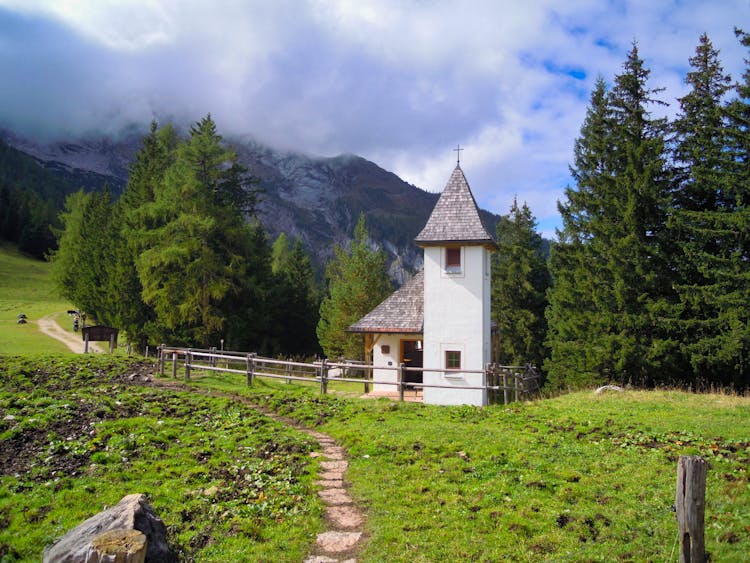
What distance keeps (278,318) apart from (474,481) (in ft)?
118

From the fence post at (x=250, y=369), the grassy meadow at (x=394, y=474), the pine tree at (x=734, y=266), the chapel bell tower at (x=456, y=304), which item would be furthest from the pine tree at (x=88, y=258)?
the pine tree at (x=734, y=266)

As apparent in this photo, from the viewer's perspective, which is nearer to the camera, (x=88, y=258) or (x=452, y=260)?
(x=452, y=260)

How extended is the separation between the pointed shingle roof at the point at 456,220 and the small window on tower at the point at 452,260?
0.52 metres

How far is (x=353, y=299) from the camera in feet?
126

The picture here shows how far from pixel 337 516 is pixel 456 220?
1485 centimetres

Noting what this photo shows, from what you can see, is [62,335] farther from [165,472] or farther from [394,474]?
[394,474]

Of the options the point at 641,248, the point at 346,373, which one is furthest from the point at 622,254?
the point at 346,373

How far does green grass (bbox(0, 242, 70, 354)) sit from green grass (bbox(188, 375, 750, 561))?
2691 centimetres

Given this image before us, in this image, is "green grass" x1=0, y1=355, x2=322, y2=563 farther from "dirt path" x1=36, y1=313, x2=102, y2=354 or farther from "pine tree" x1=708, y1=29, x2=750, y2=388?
"dirt path" x1=36, y1=313, x2=102, y2=354

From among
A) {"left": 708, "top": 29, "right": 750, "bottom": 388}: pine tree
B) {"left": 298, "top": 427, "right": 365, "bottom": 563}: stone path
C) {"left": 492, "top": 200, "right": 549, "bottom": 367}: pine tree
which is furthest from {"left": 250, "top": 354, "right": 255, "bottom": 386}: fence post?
{"left": 492, "top": 200, "right": 549, "bottom": 367}: pine tree

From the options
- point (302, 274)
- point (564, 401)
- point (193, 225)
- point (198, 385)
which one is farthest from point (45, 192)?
point (564, 401)

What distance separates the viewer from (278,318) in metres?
43.2

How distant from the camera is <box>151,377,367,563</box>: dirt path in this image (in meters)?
6.41

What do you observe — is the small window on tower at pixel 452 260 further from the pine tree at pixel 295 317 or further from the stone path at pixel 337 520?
the pine tree at pixel 295 317
